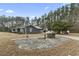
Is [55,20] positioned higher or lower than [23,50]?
higher

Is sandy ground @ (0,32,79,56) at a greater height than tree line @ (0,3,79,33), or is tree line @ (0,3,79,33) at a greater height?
tree line @ (0,3,79,33)

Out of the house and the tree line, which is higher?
the tree line

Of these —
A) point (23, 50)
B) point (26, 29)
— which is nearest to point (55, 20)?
point (26, 29)

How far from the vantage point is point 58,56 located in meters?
5.21

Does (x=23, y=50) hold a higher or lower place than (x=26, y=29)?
lower

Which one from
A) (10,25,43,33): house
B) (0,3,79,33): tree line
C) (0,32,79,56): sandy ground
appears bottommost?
(0,32,79,56): sandy ground

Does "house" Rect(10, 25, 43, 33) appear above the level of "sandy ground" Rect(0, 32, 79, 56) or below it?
above

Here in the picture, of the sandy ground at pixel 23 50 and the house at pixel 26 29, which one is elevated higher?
the house at pixel 26 29

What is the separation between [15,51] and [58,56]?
1.46 feet

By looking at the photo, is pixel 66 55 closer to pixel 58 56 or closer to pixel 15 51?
pixel 58 56

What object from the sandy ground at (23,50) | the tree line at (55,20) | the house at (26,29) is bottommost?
the sandy ground at (23,50)

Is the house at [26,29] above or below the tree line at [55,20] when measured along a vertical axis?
below

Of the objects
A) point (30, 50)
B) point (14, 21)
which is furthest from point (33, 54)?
point (14, 21)

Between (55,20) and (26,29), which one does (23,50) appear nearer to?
→ (26,29)
